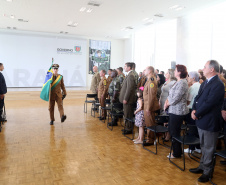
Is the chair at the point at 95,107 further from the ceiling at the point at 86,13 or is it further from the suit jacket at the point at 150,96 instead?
the ceiling at the point at 86,13

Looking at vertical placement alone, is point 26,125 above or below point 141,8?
below

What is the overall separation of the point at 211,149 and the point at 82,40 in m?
13.4

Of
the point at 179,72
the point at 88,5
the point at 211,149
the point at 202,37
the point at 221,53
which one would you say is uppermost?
the point at 88,5

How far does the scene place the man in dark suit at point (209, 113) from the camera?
254cm

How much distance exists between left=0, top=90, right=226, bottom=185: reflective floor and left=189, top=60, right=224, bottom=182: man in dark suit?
1.14 feet

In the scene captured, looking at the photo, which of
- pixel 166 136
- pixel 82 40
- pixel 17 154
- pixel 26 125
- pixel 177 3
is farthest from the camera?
pixel 82 40

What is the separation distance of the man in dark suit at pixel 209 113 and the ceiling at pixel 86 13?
236 inches

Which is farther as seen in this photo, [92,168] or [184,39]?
[184,39]

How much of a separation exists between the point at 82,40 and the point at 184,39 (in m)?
7.71

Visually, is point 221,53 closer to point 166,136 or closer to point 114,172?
point 166,136

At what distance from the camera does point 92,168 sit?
3.06 meters

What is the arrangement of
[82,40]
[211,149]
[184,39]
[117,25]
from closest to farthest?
[211,149] → [184,39] → [117,25] → [82,40]

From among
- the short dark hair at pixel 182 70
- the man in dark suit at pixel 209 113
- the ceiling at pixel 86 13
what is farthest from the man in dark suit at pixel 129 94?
the ceiling at pixel 86 13

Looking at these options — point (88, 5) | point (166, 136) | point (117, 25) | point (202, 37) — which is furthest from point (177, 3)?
point (166, 136)
